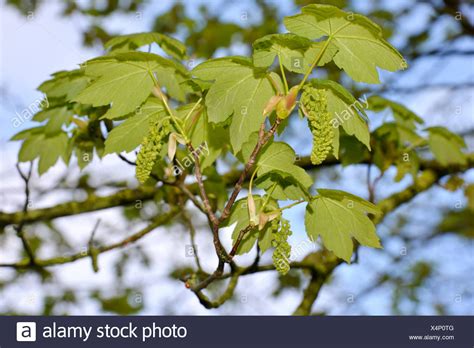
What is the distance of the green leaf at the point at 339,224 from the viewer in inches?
73.1

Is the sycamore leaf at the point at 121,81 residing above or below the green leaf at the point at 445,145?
above

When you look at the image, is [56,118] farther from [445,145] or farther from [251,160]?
[445,145]

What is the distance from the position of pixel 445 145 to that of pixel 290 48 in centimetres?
191

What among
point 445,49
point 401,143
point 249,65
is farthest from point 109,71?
point 445,49

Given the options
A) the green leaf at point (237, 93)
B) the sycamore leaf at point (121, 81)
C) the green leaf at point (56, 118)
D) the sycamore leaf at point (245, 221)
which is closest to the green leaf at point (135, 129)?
the sycamore leaf at point (121, 81)

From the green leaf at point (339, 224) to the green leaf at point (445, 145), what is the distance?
1549 millimetres

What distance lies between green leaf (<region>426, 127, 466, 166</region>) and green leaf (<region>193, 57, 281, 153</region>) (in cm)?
179

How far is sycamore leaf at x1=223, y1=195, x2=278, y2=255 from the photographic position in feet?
6.02

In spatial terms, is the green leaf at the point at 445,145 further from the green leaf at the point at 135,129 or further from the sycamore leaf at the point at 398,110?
the green leaf at the point at 135,129

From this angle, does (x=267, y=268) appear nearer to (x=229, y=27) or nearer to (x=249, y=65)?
(x=249, y=65)

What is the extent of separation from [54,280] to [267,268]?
157 inches

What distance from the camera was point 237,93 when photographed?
1733 millimetres

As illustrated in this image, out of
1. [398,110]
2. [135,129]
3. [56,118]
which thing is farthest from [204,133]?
[398,110]

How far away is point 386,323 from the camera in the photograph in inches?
135
